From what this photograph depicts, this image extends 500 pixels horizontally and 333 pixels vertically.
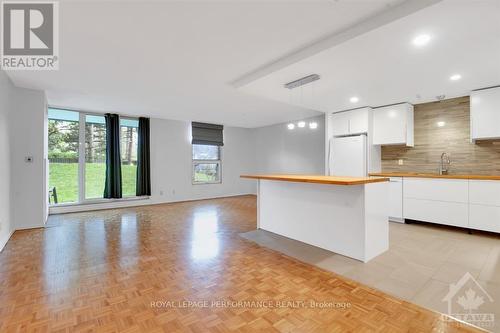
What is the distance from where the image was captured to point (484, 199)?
3.58 meters

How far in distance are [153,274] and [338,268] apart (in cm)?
200

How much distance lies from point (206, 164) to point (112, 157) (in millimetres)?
2911

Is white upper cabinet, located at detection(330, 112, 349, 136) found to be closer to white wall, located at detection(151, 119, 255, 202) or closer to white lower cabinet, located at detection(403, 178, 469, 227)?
white lower cabinet, located at detection(403, 178, 469, 227)

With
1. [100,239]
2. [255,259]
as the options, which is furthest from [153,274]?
[100,239]

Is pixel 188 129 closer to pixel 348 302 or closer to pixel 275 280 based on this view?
pixel 275 280

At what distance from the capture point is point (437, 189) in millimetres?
4027

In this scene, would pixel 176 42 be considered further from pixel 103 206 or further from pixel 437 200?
pixel 103 206

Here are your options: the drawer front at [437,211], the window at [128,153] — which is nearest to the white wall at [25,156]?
the window at [128,153]

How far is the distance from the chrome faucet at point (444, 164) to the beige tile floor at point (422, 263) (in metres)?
1.13

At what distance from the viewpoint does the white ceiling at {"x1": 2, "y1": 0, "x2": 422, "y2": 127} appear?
202 centimetres

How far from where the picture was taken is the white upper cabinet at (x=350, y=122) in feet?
16.3

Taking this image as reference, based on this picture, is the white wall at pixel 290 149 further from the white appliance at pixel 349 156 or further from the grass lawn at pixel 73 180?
the grass lawn at pixel 73 180

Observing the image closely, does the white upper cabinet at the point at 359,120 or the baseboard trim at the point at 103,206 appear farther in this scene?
the baseboard trim at the point at 103,206

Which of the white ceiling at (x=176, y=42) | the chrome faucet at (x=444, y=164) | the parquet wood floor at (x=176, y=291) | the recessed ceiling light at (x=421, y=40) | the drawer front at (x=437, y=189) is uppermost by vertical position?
the white ceiling at (x=176, y=42)
